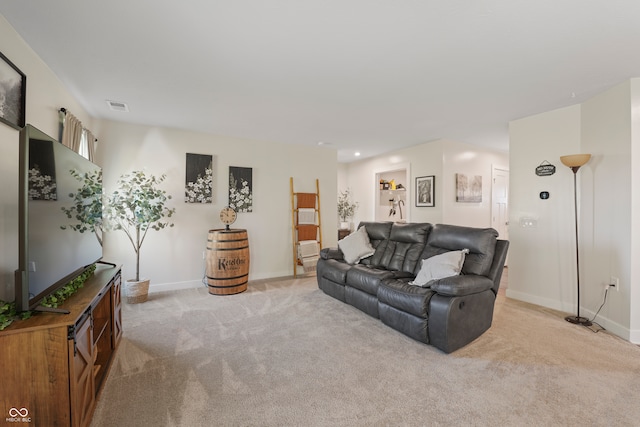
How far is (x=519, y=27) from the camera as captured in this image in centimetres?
180

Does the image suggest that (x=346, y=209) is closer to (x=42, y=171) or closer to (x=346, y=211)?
(x=346, y=211)

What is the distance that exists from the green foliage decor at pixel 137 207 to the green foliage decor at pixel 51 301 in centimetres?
159

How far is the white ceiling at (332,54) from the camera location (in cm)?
166

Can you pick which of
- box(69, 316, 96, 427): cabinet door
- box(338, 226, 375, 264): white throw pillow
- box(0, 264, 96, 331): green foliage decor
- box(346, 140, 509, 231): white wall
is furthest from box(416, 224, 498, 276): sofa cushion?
box(0, 264, 96, 331): green foliage decor

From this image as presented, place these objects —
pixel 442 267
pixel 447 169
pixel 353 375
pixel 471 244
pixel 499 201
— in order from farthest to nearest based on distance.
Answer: pixel 499 201 → pixel 447 169 → pixel 471 244 → pixel 442 267 → pixel 353 375

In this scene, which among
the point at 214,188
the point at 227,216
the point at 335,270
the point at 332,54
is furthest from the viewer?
the point at 214,188

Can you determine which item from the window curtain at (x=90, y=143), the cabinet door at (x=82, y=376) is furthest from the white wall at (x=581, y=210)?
the window curtain at (x=90, y=143)

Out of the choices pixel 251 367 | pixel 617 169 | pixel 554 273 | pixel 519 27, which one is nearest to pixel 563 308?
pixel 554 273

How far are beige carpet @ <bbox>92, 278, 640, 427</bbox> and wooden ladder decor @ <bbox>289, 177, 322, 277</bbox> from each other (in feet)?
6.01

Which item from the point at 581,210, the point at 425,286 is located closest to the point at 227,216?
the point at 425,286

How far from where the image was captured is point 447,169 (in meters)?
4.72

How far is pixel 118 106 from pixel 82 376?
295 cm

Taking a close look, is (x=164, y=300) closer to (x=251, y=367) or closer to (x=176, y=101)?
(x=251, y=367)

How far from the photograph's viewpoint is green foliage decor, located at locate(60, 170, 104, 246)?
6.13 ft
